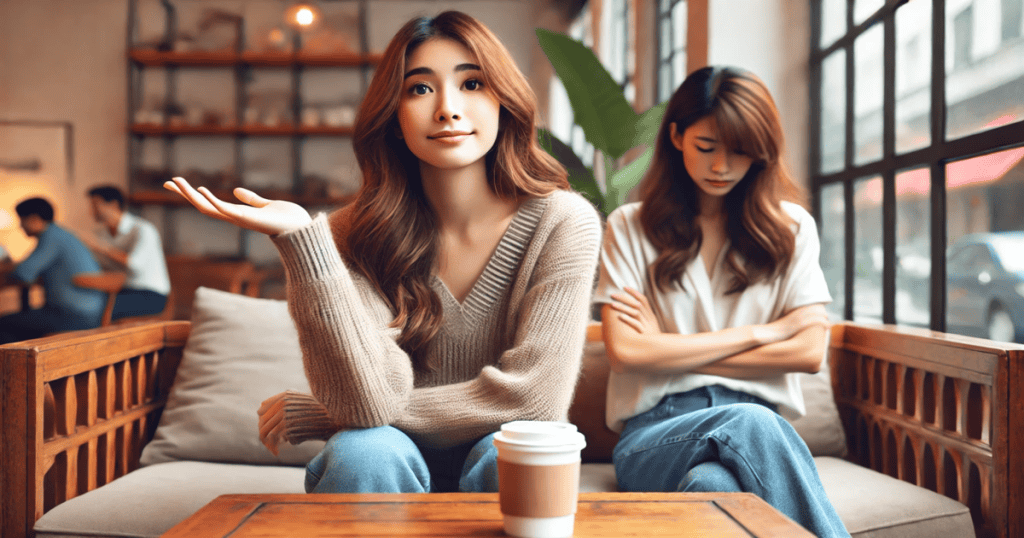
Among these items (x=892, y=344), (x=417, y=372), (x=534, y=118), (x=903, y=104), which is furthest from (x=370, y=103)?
(x=903, y=104)

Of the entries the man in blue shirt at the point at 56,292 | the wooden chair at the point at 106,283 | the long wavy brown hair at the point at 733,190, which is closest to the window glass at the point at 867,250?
the long wavy brown hair at the point at 733,190

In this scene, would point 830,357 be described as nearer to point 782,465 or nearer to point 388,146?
point 782,465

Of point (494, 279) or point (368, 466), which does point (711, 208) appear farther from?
point (368, 466)

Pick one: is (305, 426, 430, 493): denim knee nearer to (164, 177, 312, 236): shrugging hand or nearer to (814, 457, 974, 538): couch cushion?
(164, 177, 312, 236): shrugging hand

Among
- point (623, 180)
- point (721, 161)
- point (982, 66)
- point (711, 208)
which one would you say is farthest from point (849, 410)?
point (623, 180)

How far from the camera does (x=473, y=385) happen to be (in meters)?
1.14

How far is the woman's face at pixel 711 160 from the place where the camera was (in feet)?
4.68

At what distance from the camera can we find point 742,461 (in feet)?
3.58

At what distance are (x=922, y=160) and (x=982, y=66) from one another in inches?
12.2

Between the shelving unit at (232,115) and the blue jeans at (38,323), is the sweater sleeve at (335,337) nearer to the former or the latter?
the blue jeans at (38,323)

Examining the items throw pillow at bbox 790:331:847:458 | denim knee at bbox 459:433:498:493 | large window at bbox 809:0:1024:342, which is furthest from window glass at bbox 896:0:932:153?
denim knee at bbox 459:433:498:493

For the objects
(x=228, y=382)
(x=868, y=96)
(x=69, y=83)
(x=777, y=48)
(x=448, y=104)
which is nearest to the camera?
(x=448, y=104)

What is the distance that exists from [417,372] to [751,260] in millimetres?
669

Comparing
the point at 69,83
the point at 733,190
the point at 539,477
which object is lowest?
the point at 539,477
